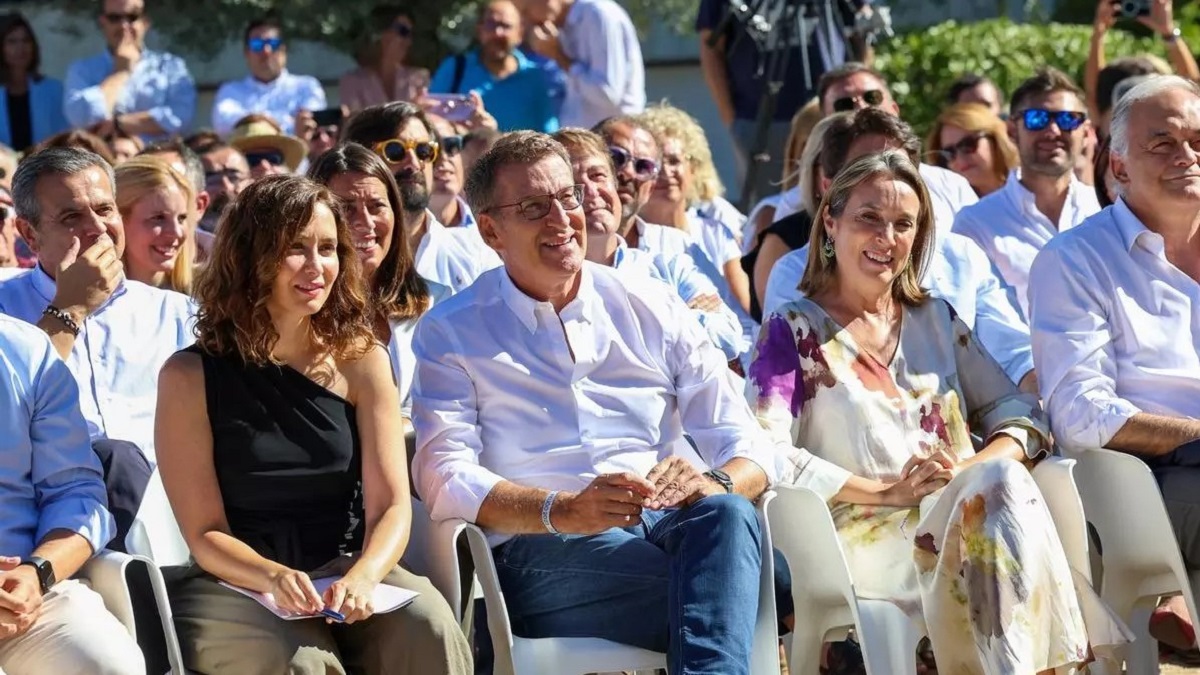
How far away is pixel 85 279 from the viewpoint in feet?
16.7

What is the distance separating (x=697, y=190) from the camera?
25.6 ft

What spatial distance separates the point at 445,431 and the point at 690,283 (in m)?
1.94

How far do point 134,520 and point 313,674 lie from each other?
69 cm

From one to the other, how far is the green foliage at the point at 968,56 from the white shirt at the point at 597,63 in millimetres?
3627

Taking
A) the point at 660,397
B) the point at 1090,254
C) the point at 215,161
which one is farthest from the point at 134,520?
the point at 215,161

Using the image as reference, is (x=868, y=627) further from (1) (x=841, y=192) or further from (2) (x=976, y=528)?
(1) (x=841, y=192)

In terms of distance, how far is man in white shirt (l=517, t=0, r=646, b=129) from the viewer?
29.0ft

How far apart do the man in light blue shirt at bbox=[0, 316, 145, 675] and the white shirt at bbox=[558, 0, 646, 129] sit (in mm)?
4804

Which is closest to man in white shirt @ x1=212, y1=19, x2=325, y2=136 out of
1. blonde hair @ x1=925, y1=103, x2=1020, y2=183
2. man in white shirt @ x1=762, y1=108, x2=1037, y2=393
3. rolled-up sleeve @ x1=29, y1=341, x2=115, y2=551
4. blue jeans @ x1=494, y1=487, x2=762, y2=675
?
blonde hair @ x1=925, y1=103, x2=1020, y2=183

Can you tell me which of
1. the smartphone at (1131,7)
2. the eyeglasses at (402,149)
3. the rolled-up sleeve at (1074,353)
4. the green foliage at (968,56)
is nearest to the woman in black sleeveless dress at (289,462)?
the eyeglasses at (402,149)

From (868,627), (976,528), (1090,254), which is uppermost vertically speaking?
(1090,254)

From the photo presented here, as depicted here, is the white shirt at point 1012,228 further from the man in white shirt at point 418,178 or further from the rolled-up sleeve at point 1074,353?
the man in white shirt at point 418,178

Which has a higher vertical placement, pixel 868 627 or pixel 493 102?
pixel 493 102

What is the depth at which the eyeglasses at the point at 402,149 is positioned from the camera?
6.14 metres
